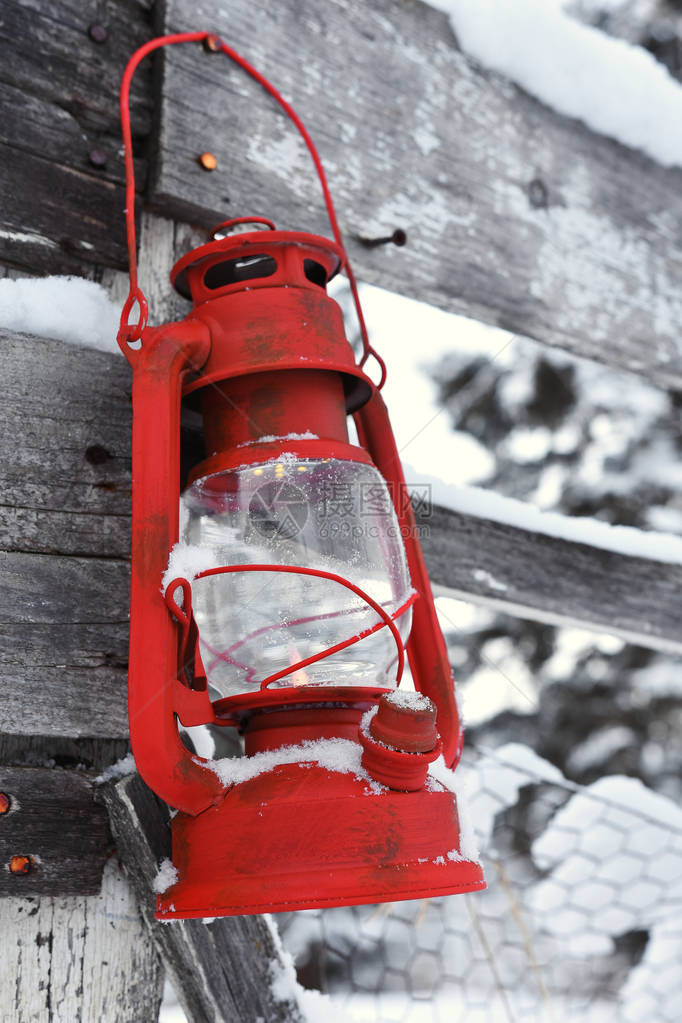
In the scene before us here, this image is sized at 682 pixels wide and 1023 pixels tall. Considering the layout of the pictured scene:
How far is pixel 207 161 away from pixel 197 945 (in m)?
0.92

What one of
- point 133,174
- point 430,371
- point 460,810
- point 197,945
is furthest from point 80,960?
point 430,371

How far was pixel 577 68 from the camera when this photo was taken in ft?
5.08

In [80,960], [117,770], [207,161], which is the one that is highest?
[207,161]

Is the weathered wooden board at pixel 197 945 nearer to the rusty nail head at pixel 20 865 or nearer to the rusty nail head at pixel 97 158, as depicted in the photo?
the rusty nail head at pixel 20 865

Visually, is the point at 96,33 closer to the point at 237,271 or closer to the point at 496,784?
the point at 237,271

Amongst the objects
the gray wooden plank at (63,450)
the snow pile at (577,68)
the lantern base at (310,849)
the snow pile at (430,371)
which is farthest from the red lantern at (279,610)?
the snow pile at (430,371)

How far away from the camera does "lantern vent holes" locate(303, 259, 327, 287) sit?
943 mm

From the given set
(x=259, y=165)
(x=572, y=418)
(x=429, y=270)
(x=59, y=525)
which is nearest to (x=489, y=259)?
(x=429, y=270)

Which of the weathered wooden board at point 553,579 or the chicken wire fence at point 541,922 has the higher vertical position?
the weathered wooden board at point 553,579

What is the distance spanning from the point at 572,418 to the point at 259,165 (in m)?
3.50

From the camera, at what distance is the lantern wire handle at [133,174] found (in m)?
0.82

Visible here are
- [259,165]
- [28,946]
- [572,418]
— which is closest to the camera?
[28,946]

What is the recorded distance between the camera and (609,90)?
62.4 inches

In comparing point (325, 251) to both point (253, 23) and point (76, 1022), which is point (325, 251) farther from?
point (76, 1022)
